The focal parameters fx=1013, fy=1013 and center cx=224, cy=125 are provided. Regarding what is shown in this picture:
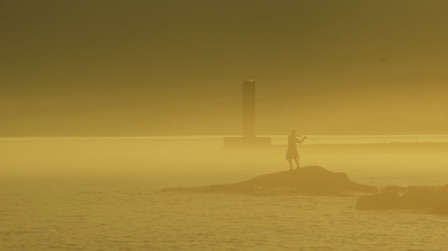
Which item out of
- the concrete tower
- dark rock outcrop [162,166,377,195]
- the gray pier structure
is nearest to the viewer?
dark rock outcrop [162,166,377,195]

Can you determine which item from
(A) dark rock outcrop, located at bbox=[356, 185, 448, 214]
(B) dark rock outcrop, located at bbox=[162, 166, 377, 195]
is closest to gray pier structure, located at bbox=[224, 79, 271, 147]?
(B) dark rock outcrop, located at bbox=[162, 166, 377, 195]

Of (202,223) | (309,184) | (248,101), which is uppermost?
(248,101)

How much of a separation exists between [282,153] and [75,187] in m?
68.3

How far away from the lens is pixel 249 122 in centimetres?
13688

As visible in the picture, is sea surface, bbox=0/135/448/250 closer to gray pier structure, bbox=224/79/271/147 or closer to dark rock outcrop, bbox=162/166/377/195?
dark rock outcrop, bbox=162/166/377/195

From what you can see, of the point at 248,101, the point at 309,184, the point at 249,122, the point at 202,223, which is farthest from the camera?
the point at 248,101

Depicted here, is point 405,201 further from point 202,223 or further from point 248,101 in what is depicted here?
point 248,101

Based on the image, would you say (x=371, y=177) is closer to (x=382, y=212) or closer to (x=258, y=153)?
(x=382, y=212)

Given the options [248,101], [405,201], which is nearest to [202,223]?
[405,201]

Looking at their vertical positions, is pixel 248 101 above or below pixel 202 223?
above

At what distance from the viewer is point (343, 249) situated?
38.5 metres

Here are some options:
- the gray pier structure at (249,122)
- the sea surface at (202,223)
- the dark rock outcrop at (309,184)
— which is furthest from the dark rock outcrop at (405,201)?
the gray pier structure at (249,122)

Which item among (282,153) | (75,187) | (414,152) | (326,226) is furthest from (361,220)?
(414,152)

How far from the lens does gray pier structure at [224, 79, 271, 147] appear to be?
445 feet
